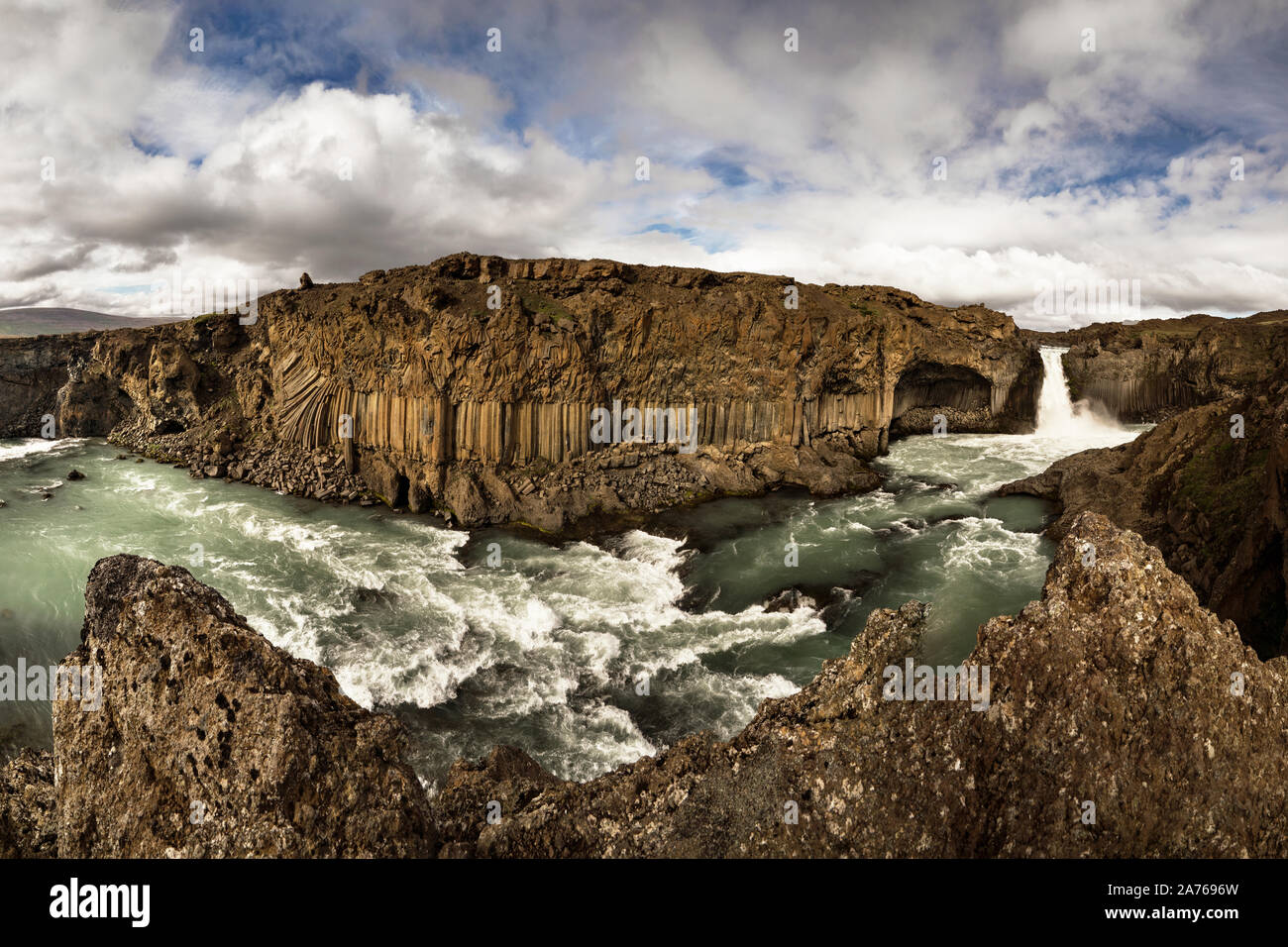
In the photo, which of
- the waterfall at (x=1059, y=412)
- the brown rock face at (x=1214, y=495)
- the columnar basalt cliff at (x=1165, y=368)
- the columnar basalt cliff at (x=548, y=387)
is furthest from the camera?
the waterfall at (x=1059, y=412)

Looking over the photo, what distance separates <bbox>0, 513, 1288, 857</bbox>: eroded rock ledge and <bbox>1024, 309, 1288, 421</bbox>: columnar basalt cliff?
6337cm

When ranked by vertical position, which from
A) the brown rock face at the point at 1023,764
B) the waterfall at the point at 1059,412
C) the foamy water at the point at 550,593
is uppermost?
the waterfall at the point at 1059,412

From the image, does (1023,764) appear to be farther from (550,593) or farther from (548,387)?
(548,387)

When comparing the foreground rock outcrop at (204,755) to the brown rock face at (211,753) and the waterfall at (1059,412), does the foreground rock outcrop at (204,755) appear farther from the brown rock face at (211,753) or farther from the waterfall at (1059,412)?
the waterfall at (1059,412)

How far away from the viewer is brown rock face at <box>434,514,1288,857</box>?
5.11m

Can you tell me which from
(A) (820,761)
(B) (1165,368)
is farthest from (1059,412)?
(A) (820,761)

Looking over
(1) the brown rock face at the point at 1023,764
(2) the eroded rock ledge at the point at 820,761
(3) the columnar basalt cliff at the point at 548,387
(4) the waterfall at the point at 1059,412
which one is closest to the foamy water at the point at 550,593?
(3) the columnar basalt cliff at the point at 548,387

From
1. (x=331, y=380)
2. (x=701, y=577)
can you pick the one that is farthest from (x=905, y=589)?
(x=331, y=380)

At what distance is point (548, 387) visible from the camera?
35.1 m

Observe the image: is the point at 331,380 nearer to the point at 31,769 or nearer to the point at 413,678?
the point at 413,678

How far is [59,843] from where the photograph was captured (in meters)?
5.64

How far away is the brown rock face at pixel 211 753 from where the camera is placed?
16.6 feet

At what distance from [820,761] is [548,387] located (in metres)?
31.3

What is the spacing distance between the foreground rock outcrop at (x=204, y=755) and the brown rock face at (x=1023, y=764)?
1.02 metres
